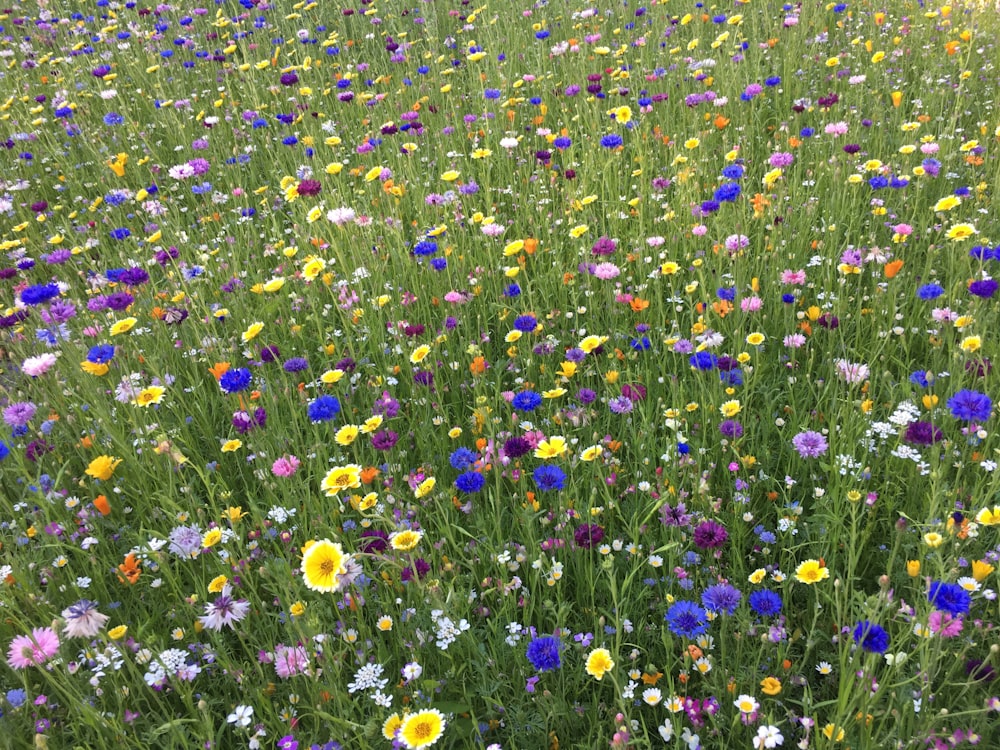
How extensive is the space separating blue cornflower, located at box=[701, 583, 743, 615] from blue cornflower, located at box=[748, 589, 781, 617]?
36mm

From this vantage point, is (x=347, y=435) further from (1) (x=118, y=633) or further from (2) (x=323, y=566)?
(1) (x=118, y=633)

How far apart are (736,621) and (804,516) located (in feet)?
1.62

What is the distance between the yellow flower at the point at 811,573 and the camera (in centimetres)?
139

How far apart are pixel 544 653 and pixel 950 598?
81 cm

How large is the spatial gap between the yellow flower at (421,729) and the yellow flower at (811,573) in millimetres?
829

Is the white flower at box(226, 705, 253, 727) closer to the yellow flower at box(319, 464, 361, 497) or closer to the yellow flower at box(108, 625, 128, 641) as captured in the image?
the yellow flower at box(108, 625, 128, 641)

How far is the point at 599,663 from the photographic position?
1335 millimetres

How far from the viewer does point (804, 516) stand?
1.87 meters

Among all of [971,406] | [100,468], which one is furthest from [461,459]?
[971,406]

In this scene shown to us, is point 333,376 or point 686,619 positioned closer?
point 686,619

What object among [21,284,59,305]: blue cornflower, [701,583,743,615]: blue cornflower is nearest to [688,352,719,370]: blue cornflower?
[701,583,743,615]: blue cornflower

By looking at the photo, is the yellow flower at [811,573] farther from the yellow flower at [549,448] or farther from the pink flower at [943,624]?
the yellow flower at [549,448]

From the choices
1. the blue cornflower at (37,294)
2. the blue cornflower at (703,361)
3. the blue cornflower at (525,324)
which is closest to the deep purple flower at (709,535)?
the blue cornflower at (703,361)

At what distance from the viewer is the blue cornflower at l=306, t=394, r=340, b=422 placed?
1.97 metres
